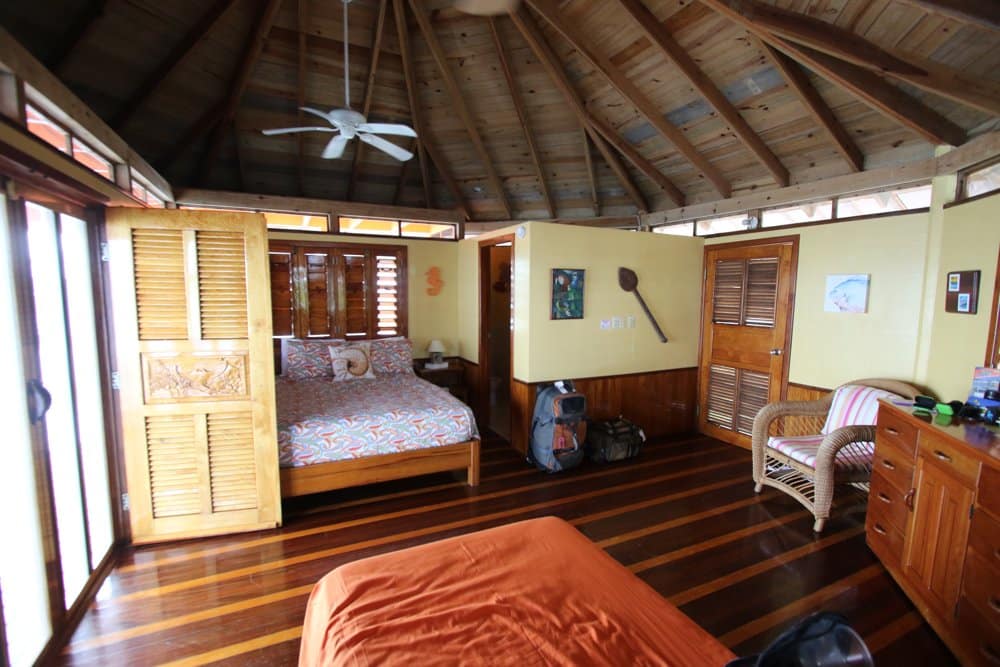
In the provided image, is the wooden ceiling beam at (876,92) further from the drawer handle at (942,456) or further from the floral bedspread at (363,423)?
the floral bedspread at (363,423)

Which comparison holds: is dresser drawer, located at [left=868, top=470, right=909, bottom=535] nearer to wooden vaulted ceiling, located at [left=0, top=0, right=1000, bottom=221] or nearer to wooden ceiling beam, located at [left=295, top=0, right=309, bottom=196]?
wooden vaulted ceiling, located at [left=0, top=0, right=1000, bottom=221]

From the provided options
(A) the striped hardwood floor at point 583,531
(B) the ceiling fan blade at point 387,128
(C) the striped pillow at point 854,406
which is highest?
(B) the ceiling fan blade at point 387,128

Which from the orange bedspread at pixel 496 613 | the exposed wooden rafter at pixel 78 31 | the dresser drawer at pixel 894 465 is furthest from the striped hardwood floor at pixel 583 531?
the exposed wooden rafter at pixel 78 31

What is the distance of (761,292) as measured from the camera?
439cm

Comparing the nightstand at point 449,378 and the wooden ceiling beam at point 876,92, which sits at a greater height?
the wooden ceiling beam at point 876,92

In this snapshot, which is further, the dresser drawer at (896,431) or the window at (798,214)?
the window at (798,214)

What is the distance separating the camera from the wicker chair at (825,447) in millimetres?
2975

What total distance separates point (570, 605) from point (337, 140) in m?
3.58

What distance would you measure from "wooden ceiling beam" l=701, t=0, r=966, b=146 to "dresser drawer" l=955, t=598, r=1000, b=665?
299 cm

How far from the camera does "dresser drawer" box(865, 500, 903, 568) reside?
241 cm

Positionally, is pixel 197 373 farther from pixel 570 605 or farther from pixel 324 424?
pixel 570 605

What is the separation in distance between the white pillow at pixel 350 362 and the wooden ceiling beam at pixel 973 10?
15.4 feet

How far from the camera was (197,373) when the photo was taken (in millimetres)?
2750

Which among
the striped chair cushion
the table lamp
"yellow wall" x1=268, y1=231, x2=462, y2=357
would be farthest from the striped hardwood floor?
"yellow wall" x1=268, y1=231, x2=462, y2=357
